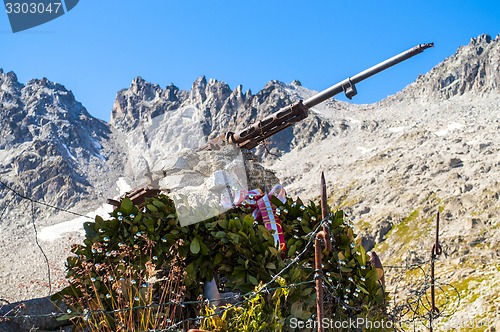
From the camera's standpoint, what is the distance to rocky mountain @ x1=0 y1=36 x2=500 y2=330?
44.6 m

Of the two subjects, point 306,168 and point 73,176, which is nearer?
point 306,168

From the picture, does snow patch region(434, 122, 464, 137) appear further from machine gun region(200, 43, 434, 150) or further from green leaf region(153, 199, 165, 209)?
green leaf region(153, 199, 165, 209)

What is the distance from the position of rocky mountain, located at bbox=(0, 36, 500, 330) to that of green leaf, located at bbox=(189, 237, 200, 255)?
3.77 m

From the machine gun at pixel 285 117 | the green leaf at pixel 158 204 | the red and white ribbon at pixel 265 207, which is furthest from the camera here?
the machine gun at pixel 285 117

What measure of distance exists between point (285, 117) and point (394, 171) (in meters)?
114

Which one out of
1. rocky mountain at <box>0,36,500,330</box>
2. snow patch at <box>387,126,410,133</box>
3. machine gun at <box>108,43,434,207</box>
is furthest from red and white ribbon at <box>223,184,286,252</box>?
snow patch at <box>387,126,410,133</box>

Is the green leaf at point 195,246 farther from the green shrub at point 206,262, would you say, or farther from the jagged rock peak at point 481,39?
the jagged rock peak at point 481,39

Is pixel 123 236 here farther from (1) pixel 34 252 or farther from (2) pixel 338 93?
(1) pixel 34 252

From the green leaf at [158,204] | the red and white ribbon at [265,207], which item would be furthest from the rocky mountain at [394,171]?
the green leaf at [158,204]

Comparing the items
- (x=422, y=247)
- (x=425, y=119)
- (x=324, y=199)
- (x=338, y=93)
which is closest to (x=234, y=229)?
(x=324, y=199)

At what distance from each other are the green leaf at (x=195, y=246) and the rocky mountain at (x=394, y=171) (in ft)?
12.4

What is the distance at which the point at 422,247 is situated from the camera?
81.4m

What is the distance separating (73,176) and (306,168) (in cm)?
8961

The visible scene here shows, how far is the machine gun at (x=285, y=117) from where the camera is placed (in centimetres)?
1257
